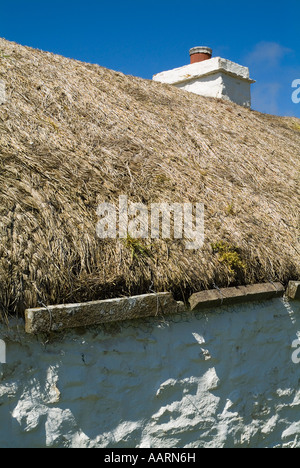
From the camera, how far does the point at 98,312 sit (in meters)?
3.18

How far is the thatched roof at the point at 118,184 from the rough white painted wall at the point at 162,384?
0.31 meters

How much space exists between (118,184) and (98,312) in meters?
1.38

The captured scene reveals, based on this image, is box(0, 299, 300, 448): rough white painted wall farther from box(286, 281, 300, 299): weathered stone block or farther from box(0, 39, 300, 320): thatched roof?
box(0, 39, 300, 320): thatched roof

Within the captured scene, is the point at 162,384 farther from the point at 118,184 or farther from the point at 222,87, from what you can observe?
the point at 222,87

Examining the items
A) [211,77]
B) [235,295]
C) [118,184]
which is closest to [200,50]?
[211,77]

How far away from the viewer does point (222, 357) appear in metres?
3.88

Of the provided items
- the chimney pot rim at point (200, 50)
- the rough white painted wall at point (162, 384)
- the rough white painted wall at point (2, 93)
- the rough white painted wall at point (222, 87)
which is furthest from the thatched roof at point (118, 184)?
the chimney pot rim at point (200, 50)

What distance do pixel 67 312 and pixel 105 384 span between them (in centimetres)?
62

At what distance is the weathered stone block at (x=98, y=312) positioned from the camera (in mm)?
2934
